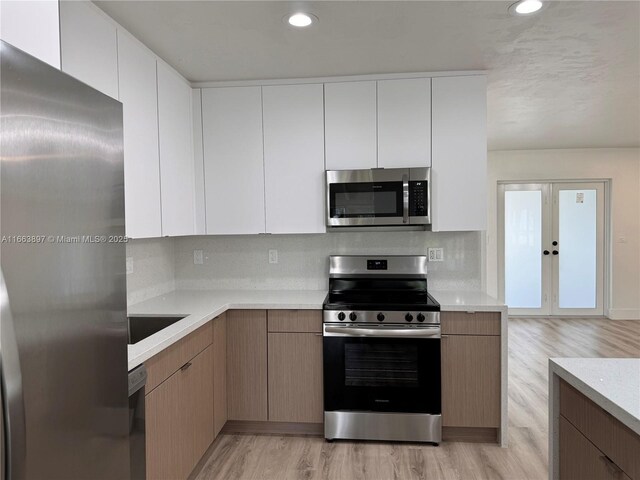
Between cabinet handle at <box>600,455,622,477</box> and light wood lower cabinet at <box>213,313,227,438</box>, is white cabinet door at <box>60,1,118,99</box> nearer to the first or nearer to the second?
light wood lower cabinet at <box>213,313,227,438</box>

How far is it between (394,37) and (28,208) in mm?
2033

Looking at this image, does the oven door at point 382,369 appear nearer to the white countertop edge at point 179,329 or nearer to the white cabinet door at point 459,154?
the white countertop edge at point 179,329

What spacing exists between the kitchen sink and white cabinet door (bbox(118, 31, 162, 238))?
48 centimetres

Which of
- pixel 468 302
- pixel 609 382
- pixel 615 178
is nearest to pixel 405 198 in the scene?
pixel 468 302

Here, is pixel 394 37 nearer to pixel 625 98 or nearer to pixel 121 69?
pixel 121 69

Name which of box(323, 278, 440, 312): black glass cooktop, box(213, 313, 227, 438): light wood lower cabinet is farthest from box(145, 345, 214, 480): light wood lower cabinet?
box(323, 278, 440, 312): black glass cooktop

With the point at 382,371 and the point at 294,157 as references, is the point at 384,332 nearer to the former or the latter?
the point at 382,371

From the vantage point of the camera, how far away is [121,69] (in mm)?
2029

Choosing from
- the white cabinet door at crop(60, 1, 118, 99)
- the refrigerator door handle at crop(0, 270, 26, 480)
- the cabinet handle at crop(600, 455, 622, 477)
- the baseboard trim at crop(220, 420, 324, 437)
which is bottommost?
the baseboard trim at crop(220, 420, 324, 437)

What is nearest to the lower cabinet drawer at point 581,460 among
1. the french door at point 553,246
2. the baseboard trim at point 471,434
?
the baseboard trim at point 471,434

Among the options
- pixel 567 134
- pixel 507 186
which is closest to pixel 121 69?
pixel 567 134

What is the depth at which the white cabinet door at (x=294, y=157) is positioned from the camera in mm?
2885

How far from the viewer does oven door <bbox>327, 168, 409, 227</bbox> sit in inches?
108

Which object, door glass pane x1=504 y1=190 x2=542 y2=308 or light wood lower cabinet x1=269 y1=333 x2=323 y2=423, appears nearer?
light wood lower cabinet x1=269 y1=333 x2=323 y2=423
